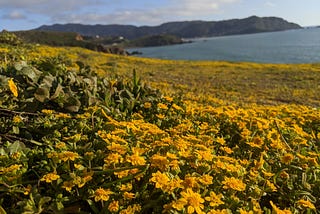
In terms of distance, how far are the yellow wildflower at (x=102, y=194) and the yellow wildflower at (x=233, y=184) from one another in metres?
0.81

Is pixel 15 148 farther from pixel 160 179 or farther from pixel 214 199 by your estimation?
pixel 214 199

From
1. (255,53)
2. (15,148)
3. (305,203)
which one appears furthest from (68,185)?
(255,53)

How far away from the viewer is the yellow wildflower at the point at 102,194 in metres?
2.51

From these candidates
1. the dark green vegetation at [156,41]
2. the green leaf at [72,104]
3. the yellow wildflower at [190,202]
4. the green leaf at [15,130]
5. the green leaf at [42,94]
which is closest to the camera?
the yellow wildflower at [190,202]

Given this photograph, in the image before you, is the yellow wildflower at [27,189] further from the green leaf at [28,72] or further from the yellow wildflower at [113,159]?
the green leaf at [28,72]

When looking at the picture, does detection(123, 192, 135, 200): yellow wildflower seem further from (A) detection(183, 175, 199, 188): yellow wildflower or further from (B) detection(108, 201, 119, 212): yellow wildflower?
(A) detection(183, 175, 199, 188): yellow wildflower

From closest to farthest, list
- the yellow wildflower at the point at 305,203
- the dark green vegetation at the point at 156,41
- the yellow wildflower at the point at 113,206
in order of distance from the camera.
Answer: the yellow wildflower at the point at 113,206 < the yellow wildflower at the point at 305,203 < the dark green vegetation at the point at 156,41

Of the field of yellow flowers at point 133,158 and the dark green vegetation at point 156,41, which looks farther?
the dark green vegetation at point 156,41

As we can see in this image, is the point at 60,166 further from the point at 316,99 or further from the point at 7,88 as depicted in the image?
the point at 316,99

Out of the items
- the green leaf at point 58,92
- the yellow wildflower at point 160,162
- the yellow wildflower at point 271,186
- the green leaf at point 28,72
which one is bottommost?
the yellow wildflower at point 271,186

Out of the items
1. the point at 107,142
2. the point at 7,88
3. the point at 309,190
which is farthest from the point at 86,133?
the point at 309,190

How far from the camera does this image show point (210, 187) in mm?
2826

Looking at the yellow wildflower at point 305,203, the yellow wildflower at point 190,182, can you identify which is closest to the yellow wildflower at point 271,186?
the yellow wildflower at point 305,203

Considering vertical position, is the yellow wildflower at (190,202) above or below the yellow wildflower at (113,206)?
above
